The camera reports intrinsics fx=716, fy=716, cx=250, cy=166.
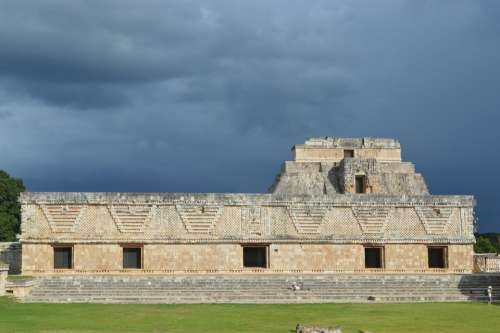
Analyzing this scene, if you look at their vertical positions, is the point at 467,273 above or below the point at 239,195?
below

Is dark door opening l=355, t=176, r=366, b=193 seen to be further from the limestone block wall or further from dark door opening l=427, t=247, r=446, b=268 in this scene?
the limestone block wall

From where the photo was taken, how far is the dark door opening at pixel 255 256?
29.1 m

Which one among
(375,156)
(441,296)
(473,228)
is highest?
(375,156)

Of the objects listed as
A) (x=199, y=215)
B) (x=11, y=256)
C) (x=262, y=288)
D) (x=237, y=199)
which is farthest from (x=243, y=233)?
(x=11, y=256)

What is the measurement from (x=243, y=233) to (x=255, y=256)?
44.9 inches

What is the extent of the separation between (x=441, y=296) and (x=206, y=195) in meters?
9.95

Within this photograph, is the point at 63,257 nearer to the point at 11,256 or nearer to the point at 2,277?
the point at 11,256

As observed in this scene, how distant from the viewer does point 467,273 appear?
2938 cm

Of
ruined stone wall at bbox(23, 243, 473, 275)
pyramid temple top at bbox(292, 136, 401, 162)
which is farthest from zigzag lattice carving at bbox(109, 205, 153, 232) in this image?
pyramid temple top at bbox(292, 136, 401, 162)

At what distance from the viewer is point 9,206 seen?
49.4 m

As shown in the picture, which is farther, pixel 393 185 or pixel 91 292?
pixel 393 185

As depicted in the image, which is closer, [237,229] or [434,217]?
[237,229]

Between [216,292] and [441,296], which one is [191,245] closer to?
[216,292]

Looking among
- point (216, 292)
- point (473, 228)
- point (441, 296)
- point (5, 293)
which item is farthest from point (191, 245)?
point (473, 228)
